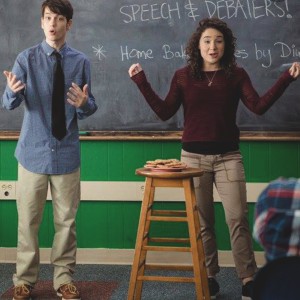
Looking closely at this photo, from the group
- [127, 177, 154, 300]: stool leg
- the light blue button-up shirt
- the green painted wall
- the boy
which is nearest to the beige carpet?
the boy

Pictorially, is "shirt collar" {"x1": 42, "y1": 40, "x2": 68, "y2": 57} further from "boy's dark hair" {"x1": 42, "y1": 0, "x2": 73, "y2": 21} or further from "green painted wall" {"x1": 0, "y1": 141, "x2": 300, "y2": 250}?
"green painted wall" {"x1": 0, "y1": 141, "x2": 300, "y2": 250}

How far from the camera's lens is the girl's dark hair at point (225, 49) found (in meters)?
A: 3.33

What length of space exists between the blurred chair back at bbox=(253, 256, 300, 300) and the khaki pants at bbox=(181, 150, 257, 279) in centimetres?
186

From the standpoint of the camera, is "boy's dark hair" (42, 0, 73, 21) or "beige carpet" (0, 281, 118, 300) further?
"beige carpet" (0, 281, 118, 300)

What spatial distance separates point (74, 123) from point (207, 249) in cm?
98

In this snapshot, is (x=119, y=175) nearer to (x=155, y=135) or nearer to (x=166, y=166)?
(x=155, y=135)

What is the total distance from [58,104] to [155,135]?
3.29 feet

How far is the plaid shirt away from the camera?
1.43 m

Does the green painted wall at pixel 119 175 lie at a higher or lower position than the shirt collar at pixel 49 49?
lower

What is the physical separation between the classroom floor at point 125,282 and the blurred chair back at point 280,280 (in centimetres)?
205

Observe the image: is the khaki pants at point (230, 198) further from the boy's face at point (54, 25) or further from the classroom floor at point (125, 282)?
the boy's face at point (54, 25)

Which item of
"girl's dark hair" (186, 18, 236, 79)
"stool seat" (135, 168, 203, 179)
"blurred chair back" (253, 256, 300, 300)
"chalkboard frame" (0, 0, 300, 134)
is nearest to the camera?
"blurred chair back" (253, 256, 300, 300)

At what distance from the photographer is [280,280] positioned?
1.41m

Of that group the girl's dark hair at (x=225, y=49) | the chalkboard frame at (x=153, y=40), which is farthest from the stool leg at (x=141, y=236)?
the chalkboard frame at (x=153, y=40)
